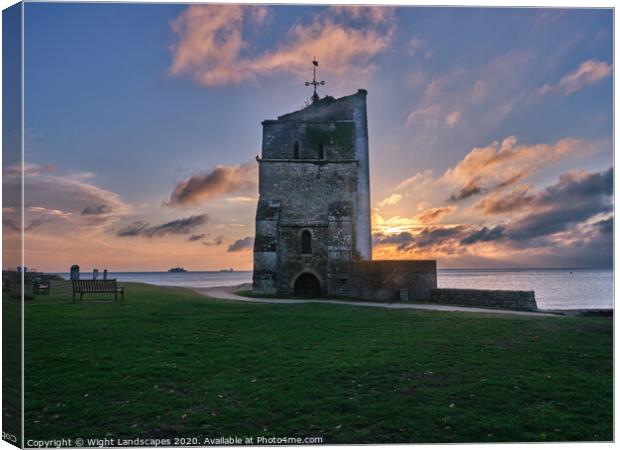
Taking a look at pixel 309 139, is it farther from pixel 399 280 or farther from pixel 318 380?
pixel 318 380

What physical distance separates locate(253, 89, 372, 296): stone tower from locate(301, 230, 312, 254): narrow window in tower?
5cm

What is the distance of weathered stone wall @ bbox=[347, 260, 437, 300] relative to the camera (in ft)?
70.3

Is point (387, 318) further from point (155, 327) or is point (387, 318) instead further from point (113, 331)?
→ point (113, 331)

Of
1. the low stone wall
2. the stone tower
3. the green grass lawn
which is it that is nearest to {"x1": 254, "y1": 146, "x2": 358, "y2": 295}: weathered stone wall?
the stone tower

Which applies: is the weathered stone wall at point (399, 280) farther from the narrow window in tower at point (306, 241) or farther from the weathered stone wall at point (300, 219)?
the narrow window in tower at point (306, 241)

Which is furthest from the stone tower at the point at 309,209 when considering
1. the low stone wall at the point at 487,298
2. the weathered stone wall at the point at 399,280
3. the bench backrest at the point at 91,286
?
the bench backrest at the point at 91,286

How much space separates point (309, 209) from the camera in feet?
84.4

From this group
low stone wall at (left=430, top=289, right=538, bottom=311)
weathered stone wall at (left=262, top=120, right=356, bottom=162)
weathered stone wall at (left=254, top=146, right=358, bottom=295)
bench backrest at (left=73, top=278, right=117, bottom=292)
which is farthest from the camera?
weathered stone wall at (left=262, top=120, right=356, bottom=162)

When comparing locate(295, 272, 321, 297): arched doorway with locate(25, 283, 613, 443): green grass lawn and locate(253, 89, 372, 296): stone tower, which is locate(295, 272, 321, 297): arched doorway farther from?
locate(25, 283, 613, 443): green grass lawn

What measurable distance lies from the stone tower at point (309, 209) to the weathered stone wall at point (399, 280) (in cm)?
160

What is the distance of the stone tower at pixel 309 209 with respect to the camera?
24891 millimetres

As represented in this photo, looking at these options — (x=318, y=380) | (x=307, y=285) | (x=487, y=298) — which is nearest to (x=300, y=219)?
(x=307, y=285)

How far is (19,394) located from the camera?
7746 millimetres

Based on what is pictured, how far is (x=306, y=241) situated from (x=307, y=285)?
2288mm
